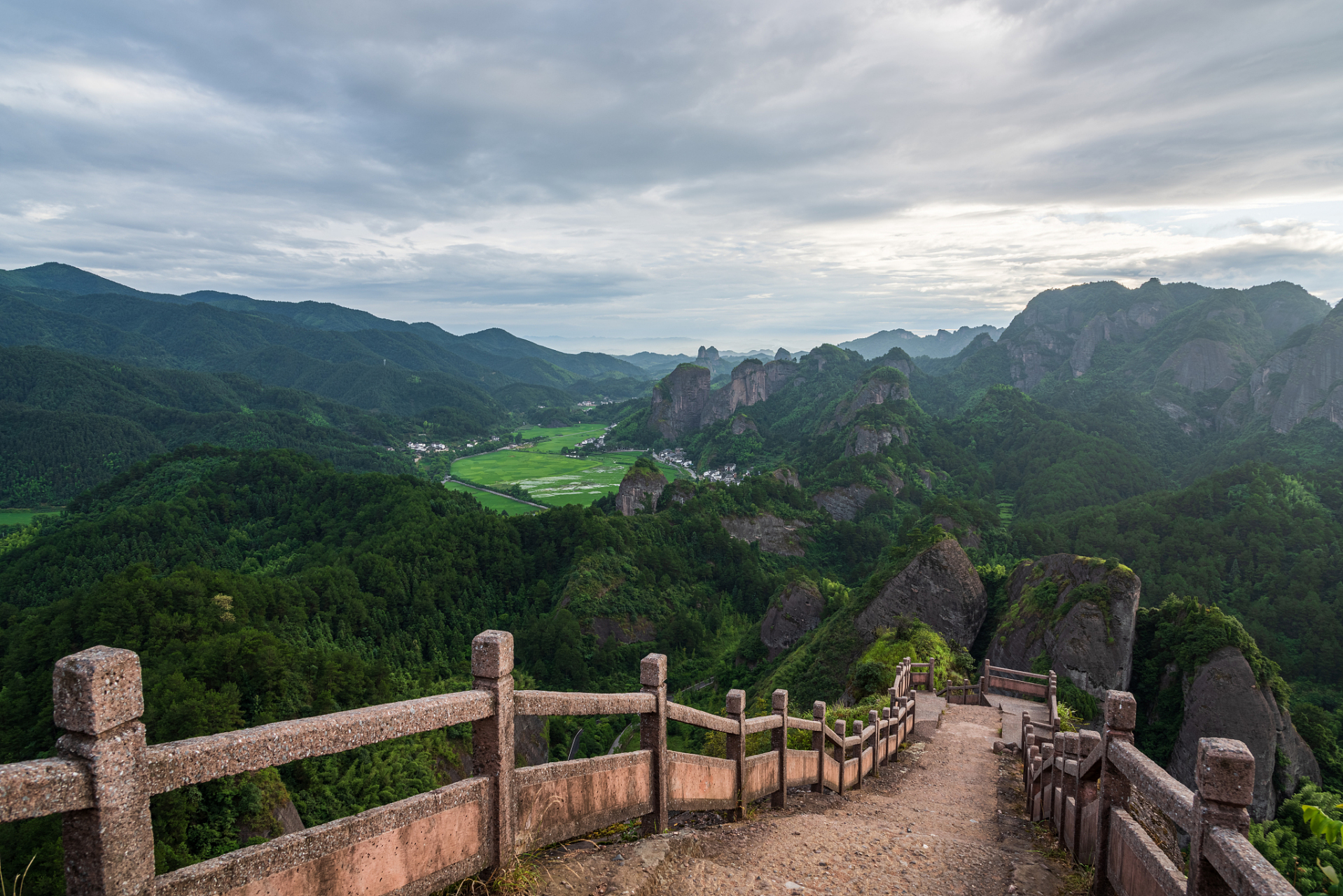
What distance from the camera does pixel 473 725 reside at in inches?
182

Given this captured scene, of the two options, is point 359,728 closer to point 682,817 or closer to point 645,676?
point 645,676

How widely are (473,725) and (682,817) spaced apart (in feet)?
16.8

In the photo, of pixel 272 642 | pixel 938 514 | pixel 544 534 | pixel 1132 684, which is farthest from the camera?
pixel 938 514

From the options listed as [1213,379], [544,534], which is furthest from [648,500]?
[1213,379]

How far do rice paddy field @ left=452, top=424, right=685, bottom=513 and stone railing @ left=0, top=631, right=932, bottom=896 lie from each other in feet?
335

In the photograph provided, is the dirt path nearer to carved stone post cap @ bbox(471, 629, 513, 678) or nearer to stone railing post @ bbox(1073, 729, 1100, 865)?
stone railing post @ bbox(1073, 729, 1100, 865)

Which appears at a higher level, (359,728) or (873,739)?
(359,728)

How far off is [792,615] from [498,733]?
43.5 m

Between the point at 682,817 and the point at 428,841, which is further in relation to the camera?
the point at 682,817

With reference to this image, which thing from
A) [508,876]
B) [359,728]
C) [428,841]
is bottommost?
[508,876]

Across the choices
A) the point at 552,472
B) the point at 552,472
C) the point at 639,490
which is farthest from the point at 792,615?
the point at 552,472

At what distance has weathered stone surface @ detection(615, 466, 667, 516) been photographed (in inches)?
3398

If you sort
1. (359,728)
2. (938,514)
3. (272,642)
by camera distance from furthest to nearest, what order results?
(938,514) → (272,642) → (359,728)

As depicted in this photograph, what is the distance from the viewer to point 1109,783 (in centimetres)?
532
